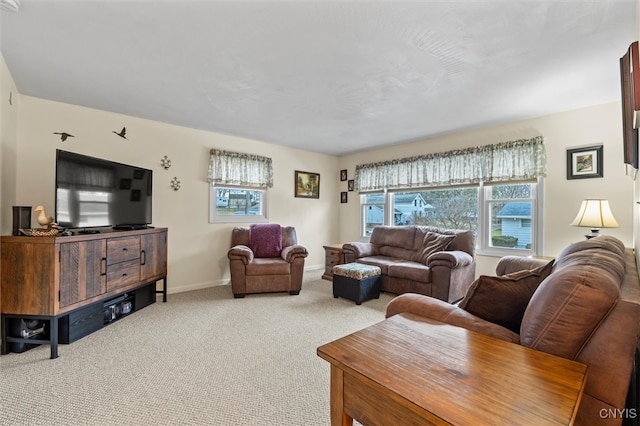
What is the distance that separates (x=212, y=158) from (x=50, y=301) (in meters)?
2.64

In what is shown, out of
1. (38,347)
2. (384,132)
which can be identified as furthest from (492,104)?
(38,347)

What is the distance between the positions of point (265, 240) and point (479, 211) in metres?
3.22

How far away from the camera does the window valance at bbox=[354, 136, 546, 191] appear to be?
3600 millimetres

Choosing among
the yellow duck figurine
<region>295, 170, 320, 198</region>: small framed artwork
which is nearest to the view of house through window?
<region>295, 170, 320, 198</region>: small framed artwork

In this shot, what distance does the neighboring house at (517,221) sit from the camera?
146 inches

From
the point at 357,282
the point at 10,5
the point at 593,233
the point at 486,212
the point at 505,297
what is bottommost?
the point at 357,282

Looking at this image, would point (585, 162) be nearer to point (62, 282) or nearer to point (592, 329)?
point (592, 329)

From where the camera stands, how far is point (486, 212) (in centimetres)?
405

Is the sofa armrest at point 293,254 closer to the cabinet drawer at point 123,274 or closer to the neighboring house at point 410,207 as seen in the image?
the cabinet drawer at point 123,274

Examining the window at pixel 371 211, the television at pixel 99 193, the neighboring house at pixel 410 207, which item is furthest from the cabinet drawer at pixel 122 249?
the neighboring house at pixel 410 207

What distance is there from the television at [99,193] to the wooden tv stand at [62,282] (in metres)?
0.29

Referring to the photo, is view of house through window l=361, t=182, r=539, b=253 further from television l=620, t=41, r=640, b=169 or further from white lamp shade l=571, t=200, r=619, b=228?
television l=620, t=41, r=640, b=169

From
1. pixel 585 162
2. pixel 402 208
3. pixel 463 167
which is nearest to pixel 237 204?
pixel 402 208

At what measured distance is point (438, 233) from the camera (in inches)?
161
